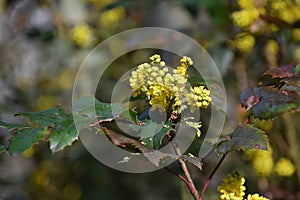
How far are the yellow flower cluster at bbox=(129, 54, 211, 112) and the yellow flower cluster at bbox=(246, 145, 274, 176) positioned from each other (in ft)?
2.60

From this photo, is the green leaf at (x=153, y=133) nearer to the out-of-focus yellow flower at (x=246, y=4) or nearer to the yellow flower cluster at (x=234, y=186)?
the yellow flower cluster at (x=234, y=186)

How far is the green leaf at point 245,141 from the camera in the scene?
0.87 m

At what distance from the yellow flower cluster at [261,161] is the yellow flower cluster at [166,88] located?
0.79 m

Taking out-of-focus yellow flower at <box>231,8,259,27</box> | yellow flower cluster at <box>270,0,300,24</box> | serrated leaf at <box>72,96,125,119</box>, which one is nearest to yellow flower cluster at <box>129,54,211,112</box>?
serrated leaf at <box>72,96,125,119</box>

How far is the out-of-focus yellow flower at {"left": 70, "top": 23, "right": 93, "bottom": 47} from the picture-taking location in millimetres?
2218

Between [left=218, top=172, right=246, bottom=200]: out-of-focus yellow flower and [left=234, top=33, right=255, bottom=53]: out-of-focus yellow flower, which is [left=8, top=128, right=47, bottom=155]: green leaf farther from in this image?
[left=234, top=33, right=255, bottom=53]: out-of-focus yellow flower

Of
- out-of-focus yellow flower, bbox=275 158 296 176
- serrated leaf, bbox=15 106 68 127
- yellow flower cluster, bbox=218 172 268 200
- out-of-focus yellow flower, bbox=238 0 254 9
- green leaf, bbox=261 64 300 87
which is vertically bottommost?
out-of-focus yellow flower, bbox=275 158 296 176

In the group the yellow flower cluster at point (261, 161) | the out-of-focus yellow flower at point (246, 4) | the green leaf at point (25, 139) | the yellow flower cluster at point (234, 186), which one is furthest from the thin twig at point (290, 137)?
the green leaf at point (25, 139)

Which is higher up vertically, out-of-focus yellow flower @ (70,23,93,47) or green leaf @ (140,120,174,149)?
out-of-focus yellow flower @ (70,23,93,47)

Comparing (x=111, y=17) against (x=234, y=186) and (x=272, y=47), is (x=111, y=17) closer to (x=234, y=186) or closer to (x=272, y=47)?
(x=272, y=47)

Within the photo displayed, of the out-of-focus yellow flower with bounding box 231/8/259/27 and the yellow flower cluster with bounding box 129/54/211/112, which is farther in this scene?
the out-of-focus yellow flower with bounding box 231/8/259/27

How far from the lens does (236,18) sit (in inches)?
64.4

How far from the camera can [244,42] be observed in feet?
5.57

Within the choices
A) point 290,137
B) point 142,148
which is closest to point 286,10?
point 290,137
